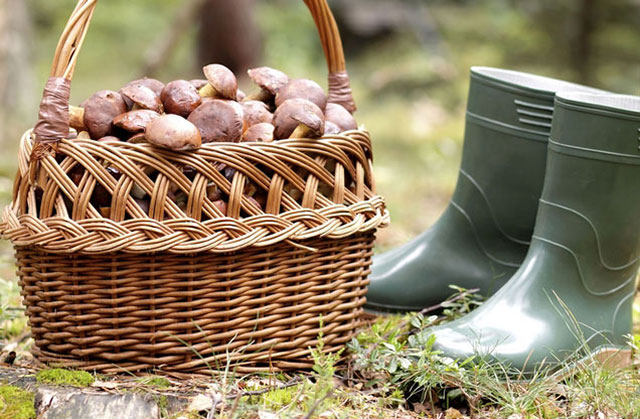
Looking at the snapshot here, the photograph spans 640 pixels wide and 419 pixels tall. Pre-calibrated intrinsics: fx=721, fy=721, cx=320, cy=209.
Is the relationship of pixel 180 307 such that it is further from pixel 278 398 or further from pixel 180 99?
pixel 180 99

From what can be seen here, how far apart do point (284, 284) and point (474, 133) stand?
85 cm

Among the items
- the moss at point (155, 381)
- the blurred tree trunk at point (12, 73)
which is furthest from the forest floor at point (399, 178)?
the blurred tree trunk at point (12, 73)

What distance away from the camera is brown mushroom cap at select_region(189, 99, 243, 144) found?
1449 mm

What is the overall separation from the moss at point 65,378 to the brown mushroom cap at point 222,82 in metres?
0.65

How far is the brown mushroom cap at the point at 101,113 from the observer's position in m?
1.48

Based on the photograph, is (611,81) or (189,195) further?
(611,81)

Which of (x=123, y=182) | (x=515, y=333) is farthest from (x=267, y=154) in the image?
(x=515, y=333)

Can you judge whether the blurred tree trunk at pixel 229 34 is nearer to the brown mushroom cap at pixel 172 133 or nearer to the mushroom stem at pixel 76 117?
the mushroom stem at pixel 76 117

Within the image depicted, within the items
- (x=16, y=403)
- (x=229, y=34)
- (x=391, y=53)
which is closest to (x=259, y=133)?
(x=16, y=403)

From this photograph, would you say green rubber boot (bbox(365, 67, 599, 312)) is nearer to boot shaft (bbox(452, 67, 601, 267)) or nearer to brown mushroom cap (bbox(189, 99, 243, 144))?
boot shaft (bbox(452, 67, 601, 267))

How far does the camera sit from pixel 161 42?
5551 millimetres

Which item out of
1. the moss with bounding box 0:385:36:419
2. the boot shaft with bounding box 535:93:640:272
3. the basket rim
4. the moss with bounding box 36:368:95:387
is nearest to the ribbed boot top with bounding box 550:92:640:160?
the boot shaft with bounding box 535:93:640:272

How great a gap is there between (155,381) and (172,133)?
0.49 meters

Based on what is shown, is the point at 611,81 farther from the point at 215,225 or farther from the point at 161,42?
the point at 215,225
